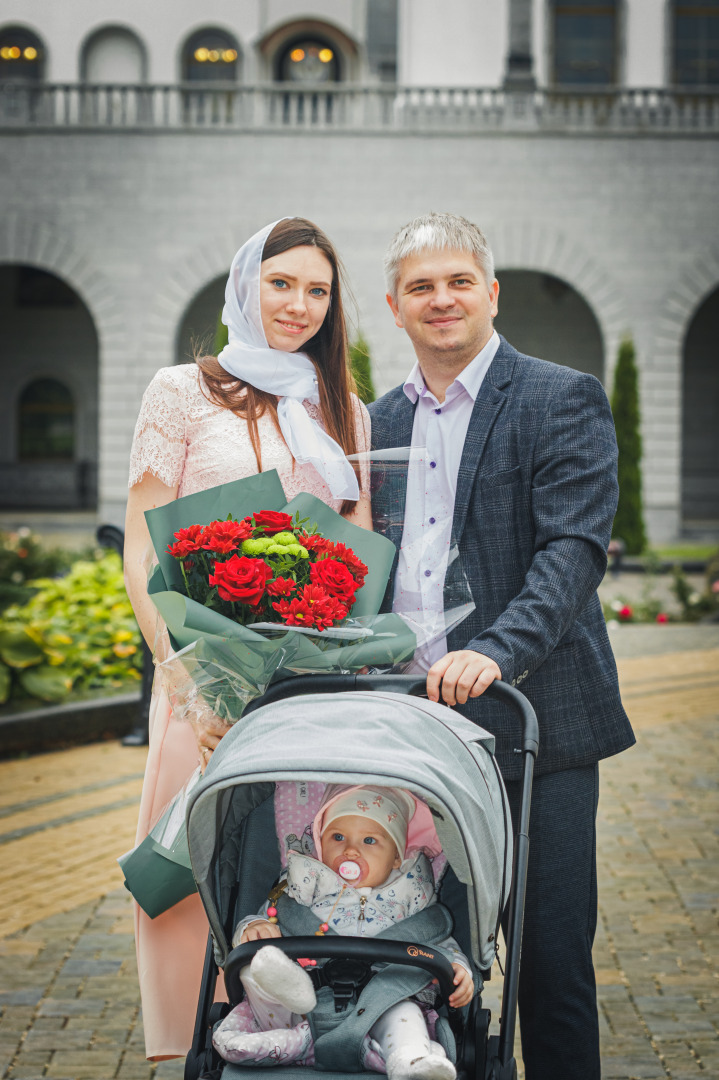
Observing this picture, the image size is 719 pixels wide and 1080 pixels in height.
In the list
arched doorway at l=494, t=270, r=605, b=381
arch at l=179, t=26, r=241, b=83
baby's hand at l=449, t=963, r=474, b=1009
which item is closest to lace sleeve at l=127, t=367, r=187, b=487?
baby's hand at l=449, t=963, r=474, b=1009

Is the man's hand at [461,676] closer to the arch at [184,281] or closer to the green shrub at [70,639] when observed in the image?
the green shrub at [70,639]

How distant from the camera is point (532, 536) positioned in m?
2.74

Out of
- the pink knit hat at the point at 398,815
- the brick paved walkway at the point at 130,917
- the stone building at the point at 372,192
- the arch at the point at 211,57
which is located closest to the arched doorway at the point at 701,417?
the stone building at the point at 372,192

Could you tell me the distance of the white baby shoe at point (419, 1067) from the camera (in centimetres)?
199

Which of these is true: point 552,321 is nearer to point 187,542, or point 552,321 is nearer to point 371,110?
point 371,110

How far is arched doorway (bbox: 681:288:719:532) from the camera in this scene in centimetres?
2891

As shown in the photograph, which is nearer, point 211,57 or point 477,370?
point 477,370

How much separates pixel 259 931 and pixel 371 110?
23.7 meters

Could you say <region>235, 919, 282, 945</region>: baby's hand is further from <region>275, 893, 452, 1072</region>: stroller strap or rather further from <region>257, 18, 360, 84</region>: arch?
<region>257, 18, 360, 84</region>: arch

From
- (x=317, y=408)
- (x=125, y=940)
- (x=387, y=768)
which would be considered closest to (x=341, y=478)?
(x=317, y=408)

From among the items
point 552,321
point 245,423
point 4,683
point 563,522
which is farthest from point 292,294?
point 552,321

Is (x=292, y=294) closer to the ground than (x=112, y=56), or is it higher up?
closer to the ground

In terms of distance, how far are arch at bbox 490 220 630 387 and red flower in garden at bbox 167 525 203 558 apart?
72.7 feet

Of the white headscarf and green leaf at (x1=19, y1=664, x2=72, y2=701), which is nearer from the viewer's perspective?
the white headscarf
